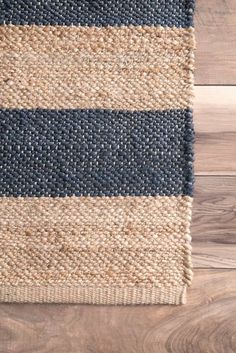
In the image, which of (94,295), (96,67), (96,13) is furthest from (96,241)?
(96,13)

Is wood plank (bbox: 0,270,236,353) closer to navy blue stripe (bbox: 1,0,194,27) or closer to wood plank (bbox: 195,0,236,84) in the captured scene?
wood plank (bbox: 195,0,236,84)

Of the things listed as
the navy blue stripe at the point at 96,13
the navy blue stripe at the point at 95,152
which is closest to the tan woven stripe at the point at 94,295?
the navy blue stripe at the point at 95,152

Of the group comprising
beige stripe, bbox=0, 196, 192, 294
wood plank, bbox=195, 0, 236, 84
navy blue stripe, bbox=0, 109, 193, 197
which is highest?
wood plank, bbox=195, 0, 236, 84

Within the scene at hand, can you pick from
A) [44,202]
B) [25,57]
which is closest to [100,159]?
[44,202]

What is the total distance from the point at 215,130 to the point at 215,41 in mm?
169

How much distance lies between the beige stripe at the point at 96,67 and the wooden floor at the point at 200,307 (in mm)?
56

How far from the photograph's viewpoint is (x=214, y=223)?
3.15 ft

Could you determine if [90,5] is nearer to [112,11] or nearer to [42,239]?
[112,11]

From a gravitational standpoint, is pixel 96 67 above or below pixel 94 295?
above

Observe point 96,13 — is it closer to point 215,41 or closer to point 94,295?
point 215,41

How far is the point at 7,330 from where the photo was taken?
0.94 m

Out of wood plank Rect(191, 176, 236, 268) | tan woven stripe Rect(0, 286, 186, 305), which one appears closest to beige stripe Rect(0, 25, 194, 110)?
wood plank Rect(191, 176, 236, 268)

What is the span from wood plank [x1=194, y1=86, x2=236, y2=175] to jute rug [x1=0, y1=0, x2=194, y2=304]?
0.09ft

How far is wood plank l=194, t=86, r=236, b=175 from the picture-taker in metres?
0.97
